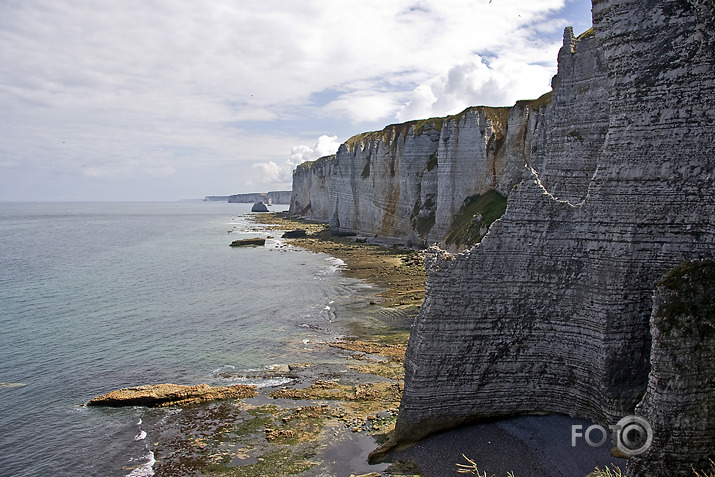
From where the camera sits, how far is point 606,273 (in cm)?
1159

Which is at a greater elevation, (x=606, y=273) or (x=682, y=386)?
(x=606, y=273)

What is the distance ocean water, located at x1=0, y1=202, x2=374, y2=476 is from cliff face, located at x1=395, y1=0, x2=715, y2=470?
921cm

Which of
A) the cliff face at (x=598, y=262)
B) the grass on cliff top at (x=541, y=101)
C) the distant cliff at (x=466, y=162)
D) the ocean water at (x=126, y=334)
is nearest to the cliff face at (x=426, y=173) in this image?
the distant cliff at (x=466, y=162)

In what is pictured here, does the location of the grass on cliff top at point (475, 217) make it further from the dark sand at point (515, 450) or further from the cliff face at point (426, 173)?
the dark sand at point (515, 450)

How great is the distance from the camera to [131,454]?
1515cm

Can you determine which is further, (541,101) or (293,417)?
(541,101)

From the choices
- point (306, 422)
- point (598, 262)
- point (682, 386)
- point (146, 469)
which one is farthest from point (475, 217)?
point (682, 386)

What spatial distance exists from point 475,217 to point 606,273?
2838cm

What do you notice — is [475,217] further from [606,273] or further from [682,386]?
[682,386]

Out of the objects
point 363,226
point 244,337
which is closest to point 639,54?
point 244,337

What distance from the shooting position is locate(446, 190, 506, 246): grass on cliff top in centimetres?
3784

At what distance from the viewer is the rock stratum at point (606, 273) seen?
950 cm

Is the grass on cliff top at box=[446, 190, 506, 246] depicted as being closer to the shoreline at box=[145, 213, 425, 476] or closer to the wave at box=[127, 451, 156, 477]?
the shoreline at box=[145, 213, 425, 476]

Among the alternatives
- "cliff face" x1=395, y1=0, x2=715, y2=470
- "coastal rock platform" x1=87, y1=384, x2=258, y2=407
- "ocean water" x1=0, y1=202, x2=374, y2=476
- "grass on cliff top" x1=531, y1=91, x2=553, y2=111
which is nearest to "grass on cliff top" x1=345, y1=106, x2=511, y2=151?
"grass on cliff top" x1=531, y1=91, x2=553, y2=111
